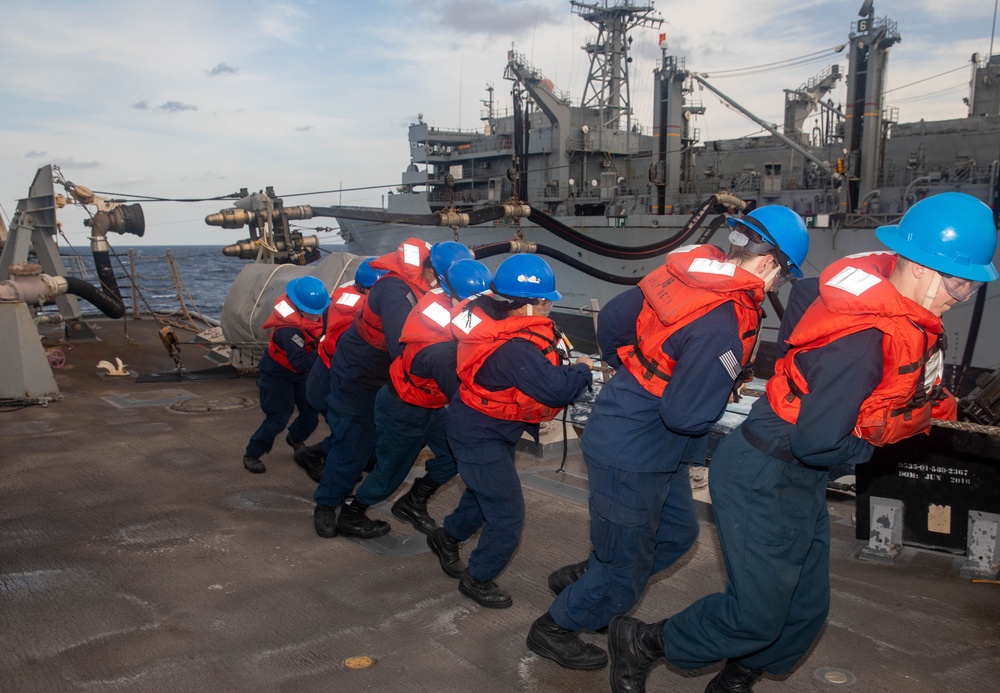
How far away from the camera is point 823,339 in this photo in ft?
8.08

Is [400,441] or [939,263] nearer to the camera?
[939,263]

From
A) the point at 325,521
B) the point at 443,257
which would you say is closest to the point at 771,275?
the point at 443,257

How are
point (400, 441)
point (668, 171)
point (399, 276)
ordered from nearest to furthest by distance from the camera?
point (400, 441) < point (399, 276) < point (668, 171)

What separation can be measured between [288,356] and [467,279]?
8.06 ft

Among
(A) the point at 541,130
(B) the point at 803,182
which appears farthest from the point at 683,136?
(A) the point at 541,130

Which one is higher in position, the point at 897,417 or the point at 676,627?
the point at 897,417

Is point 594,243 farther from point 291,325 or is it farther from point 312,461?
point 312,461

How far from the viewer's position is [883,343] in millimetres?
2400

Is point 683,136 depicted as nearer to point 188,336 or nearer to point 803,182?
point 803,182

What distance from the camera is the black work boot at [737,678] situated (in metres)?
2.89

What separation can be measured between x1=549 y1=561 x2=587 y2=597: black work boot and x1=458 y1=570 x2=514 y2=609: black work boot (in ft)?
0.83

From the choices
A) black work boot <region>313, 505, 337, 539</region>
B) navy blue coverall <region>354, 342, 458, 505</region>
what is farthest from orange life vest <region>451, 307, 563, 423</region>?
Result: black work boot <region>313, 505, 337, 539</region>

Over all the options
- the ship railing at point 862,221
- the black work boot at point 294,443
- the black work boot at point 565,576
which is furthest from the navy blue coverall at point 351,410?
the ship railing at point 862,221

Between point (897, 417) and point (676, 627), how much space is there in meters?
1.11
